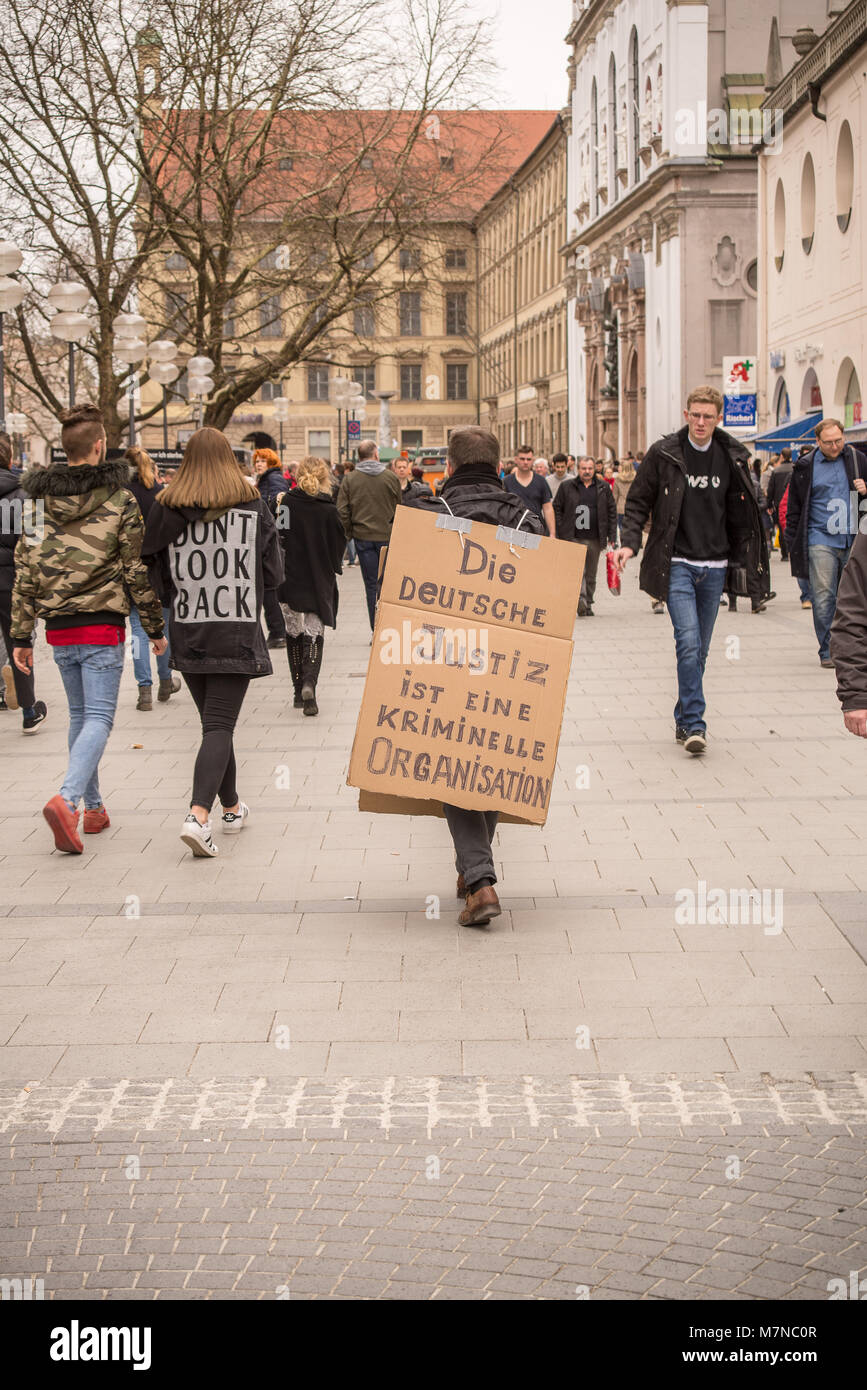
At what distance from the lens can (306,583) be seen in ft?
41.6

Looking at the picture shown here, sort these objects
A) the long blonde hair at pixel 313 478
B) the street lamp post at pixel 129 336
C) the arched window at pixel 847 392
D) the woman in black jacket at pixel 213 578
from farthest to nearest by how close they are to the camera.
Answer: the arched window at pixel 847 392
the street lamp post at pixel 129 336
the long blonde hair at pixel 313 478
the woman in black jacket at pixel 213 578

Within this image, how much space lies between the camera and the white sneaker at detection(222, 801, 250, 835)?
8.30 m


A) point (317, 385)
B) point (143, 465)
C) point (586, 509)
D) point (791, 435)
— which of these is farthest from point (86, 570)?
point (317, 385)

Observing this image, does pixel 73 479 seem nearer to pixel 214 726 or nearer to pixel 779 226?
pixel 214 726

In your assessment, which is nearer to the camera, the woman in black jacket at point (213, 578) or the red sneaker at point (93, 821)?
the woman in black jacket at point (213, 578)

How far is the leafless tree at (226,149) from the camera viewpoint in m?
27.7

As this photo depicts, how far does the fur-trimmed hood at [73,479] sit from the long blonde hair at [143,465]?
4.00m

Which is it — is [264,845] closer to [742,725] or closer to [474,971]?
[474,971]

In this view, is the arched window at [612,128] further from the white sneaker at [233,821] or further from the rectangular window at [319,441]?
the white sneaker at [233,821]

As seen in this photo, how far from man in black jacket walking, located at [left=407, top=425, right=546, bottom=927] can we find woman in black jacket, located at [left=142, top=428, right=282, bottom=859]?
1.26 metres

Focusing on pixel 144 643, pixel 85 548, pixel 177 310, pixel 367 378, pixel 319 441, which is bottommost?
pixel 144 643

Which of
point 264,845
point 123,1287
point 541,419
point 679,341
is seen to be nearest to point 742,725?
point 264,845

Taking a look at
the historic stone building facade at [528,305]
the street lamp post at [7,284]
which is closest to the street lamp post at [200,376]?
the street lamp post at [7,284]

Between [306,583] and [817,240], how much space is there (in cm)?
2593
